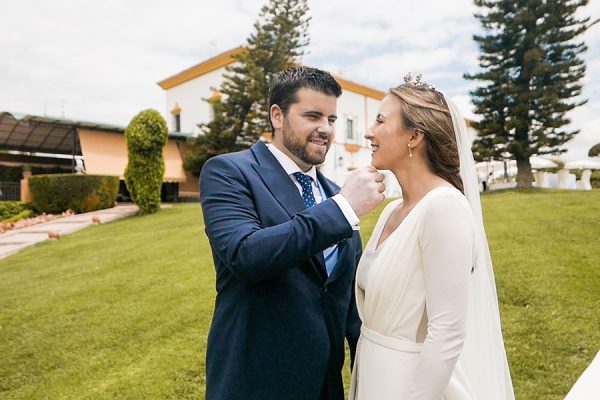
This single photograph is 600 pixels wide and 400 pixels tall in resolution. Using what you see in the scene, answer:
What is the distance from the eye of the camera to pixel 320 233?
1.45m

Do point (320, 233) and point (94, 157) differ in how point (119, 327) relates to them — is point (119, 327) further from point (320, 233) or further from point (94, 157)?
point (94, 157)

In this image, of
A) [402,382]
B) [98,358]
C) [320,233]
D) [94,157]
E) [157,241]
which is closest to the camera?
[320,233]

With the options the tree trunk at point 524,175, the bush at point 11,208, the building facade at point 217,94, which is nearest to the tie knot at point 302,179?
the bush at point 11,208

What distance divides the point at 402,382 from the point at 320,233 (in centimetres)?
69

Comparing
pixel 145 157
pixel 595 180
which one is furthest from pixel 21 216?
pixel 595 180

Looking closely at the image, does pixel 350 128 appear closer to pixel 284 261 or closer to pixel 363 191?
pixel 363 191

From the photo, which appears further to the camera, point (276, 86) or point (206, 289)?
point (206, 289)

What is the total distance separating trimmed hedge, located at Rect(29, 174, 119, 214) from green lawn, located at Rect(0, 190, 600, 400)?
824cm

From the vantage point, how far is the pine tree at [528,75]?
18.1 m

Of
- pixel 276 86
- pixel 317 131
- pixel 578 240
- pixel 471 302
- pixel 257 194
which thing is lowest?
pixel 578 240

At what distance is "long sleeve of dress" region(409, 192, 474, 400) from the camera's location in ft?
5.11

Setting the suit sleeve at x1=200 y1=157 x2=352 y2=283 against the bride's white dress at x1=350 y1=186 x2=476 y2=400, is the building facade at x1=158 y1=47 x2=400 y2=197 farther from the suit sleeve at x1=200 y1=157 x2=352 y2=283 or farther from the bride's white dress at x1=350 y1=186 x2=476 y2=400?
the suit sleeve at x1=200 y1=157 x2=352 y2=283

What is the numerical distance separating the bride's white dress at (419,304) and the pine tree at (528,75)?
18.7 m

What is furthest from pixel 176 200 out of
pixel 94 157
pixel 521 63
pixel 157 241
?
pixel 521 63
